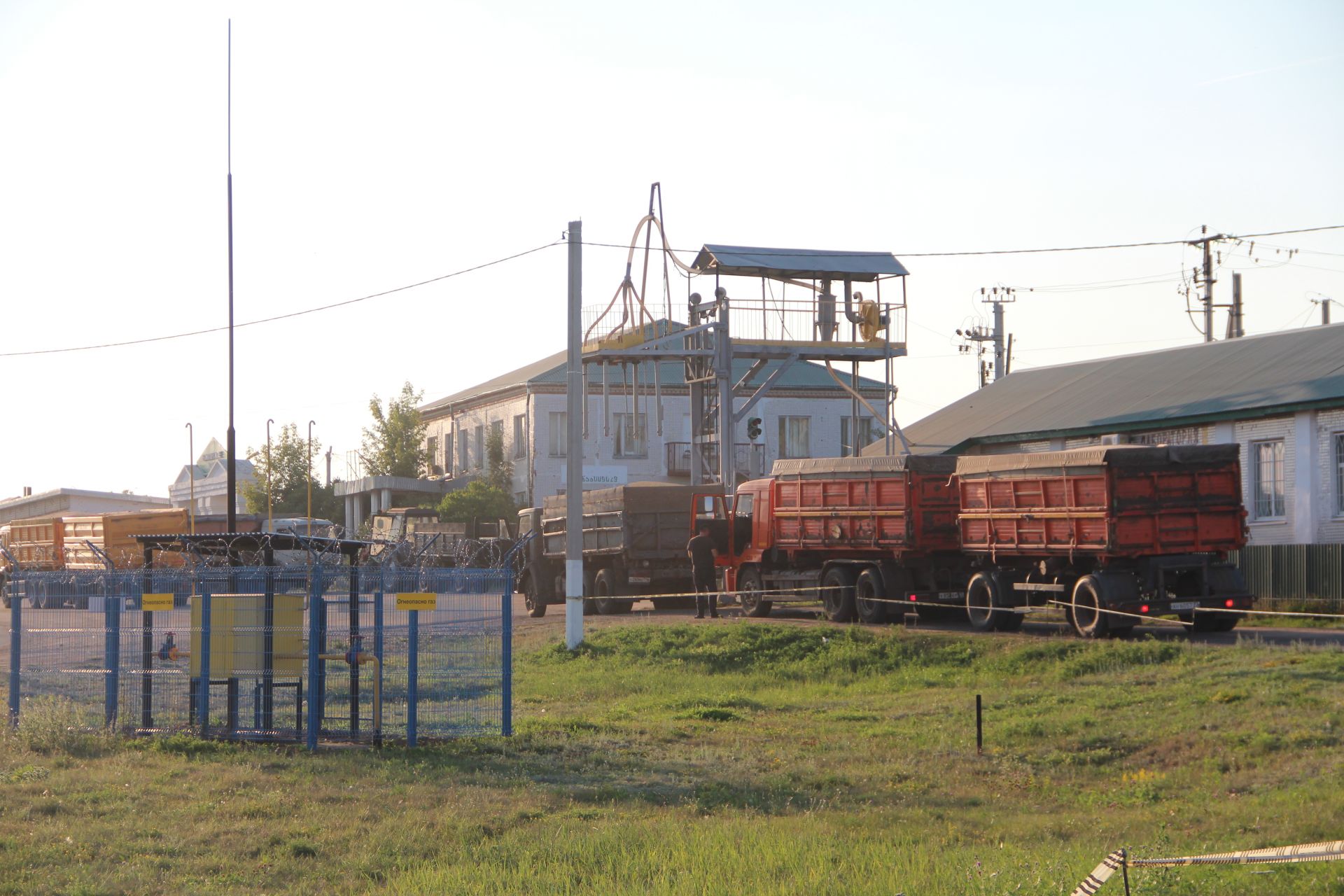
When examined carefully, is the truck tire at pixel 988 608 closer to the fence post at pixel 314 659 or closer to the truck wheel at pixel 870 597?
the truck wheel at pixel 870 597

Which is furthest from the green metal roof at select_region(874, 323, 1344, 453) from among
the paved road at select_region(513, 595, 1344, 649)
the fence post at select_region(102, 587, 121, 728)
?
the fence post at select_region(102, 587, 121, 728)

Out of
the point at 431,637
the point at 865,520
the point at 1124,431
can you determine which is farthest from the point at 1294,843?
the point at 1124,431

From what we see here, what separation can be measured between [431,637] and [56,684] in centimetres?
477

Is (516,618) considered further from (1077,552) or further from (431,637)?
(431,637)

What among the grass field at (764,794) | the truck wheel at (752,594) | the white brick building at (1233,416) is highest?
the white brick building at (1233,416)

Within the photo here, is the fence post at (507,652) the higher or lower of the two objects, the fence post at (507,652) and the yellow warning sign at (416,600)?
the lower

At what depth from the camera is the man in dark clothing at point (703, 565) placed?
28.9 meters

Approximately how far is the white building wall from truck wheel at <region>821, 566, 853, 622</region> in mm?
9507

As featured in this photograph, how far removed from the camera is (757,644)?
906 inches

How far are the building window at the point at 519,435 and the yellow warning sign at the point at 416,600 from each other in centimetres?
4410

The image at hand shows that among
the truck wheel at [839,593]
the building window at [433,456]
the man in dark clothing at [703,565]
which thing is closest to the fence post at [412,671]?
the truck wheel at [839,593]

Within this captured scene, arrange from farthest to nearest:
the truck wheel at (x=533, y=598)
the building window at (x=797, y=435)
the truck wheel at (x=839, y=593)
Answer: the building window at (x=797, y=435), the truck wheel at (x=533, y=598), the truck wheel at (x=839, y=593)

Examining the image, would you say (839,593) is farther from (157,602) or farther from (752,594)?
(157,602)

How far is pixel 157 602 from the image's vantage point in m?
14.9
